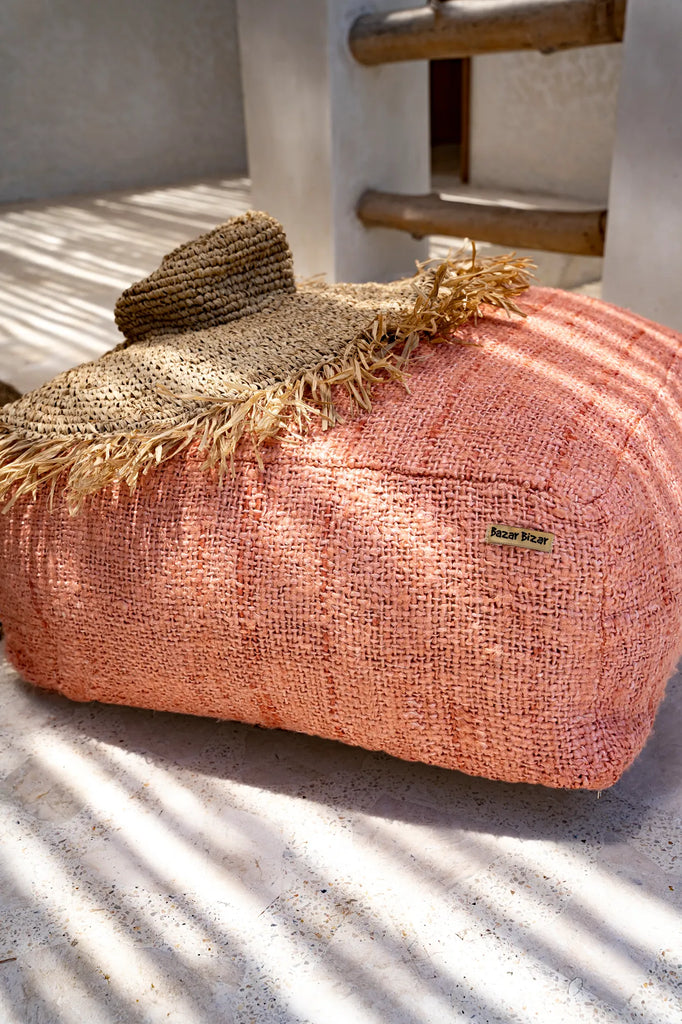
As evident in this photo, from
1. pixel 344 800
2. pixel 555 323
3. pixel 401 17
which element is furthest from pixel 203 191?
pixel 344 800

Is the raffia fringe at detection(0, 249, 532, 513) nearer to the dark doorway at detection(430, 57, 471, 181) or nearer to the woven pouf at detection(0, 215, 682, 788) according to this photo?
the woven pouf at detection(0, 215, 682, 788)

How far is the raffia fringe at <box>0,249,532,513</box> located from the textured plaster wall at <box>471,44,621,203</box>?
2986mm

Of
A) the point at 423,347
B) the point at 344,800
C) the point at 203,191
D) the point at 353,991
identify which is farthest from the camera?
the point at 203,191

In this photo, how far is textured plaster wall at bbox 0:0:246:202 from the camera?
18.3ft

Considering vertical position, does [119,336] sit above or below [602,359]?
below

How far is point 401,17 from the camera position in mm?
2580

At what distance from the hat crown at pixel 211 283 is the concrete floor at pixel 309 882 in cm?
55

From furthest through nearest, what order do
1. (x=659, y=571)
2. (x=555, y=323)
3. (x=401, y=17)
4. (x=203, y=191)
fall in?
(x=203, y=191), (x=401, y=17), (x=555, y=323), (x=659, y=571)

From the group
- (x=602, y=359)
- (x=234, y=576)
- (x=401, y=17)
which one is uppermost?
(x=401, y=17)

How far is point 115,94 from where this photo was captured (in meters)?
5.95

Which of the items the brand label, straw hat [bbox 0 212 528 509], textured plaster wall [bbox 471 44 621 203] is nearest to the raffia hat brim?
straw hat [bbox 0 212 528 509]

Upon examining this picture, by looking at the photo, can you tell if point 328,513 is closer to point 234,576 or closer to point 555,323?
point 234,576

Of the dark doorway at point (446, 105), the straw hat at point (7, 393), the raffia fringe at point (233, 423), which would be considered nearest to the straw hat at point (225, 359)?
the raffia fringe at point (233, 423)

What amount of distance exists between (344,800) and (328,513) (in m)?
0.34
